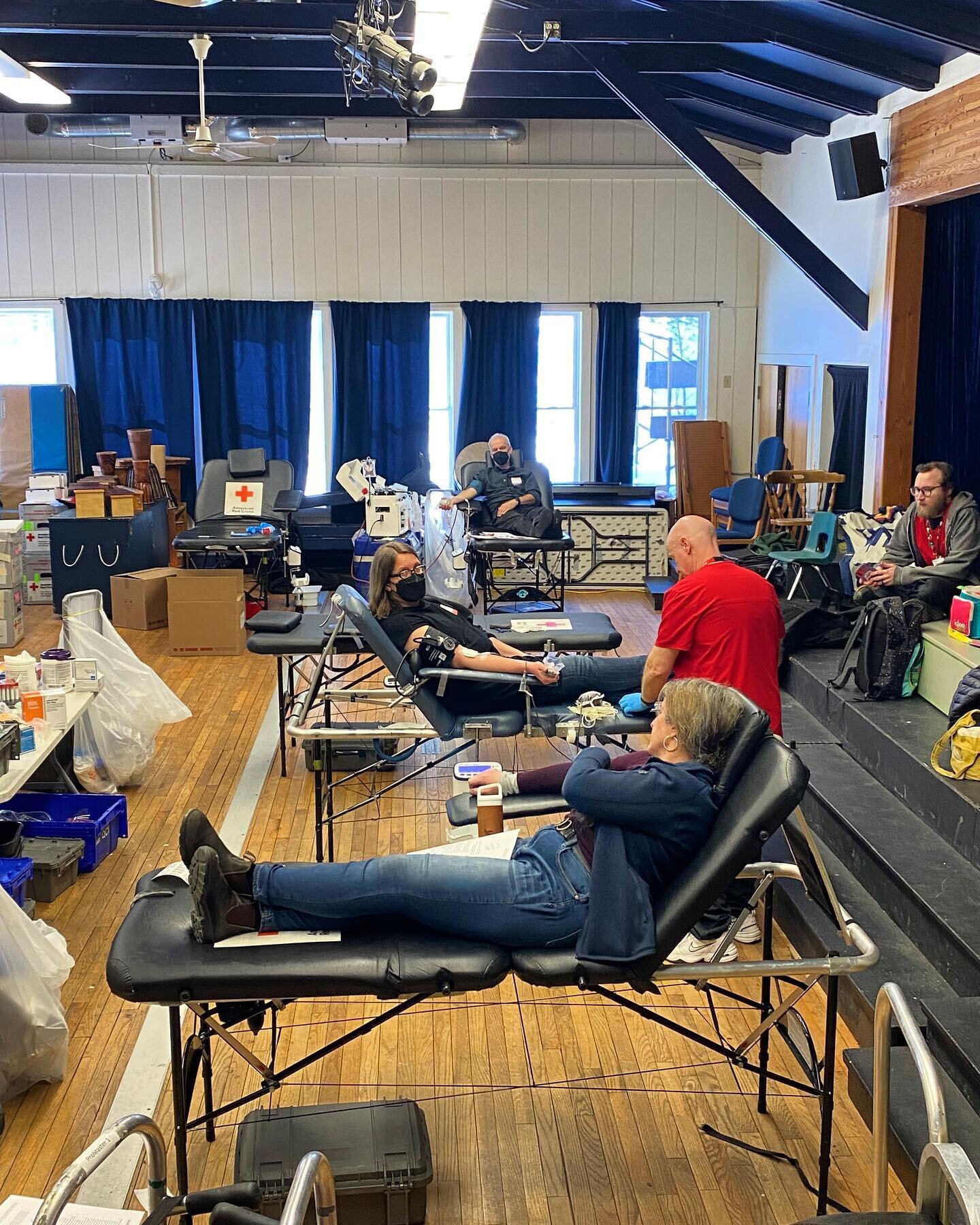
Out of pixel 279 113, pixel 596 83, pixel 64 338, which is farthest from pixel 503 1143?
pixel 64 338

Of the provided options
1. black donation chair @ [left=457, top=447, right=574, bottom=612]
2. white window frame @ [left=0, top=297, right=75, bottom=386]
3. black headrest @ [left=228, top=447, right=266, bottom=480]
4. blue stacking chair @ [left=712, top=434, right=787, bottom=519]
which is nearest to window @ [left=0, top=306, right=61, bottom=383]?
white window frame @ [left=0, top=297, right=75, bottom=386]

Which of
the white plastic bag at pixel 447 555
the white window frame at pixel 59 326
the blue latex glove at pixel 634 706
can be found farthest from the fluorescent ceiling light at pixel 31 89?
the blue latex glove at pixel 634 706

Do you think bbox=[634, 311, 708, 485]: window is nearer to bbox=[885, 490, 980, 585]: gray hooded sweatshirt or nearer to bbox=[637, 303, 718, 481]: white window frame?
bbox=[637, 303, 718, 481]: white window frame

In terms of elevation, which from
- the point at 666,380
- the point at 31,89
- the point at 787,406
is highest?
the point at 31,89

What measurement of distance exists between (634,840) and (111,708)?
3.41 metres

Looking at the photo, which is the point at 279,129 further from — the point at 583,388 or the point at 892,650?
the point at 892,650

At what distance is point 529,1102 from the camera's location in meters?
3.29

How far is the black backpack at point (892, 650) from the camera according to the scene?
5367 millimetres

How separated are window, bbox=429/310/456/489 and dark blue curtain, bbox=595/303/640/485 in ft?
4.16

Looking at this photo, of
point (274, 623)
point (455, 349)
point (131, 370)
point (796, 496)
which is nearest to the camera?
point (274, 623)

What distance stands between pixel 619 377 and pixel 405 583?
6361 millimetres

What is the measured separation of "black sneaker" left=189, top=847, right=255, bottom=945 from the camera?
2.77 meters

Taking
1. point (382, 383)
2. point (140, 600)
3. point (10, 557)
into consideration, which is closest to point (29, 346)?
point (382, 383)

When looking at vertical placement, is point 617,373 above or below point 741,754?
above
